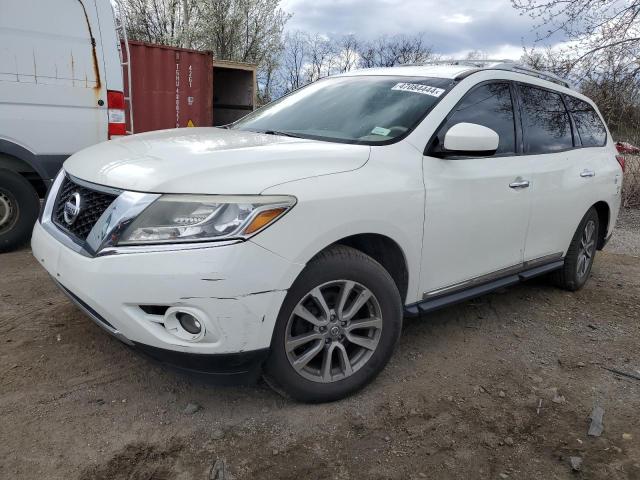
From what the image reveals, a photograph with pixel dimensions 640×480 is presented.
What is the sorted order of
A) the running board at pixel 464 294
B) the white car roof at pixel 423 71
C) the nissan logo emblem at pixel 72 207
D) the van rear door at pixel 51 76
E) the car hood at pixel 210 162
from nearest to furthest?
the car hood at pixel 210 162
the nissan logo emblem at pixel 72 207
the running board at pixel 464 294
the white car roof at pixel 423 71
the van rear door at pixel 51 76

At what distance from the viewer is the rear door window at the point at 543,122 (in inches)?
146

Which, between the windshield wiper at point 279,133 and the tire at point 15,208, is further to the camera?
the tire at point 15,208

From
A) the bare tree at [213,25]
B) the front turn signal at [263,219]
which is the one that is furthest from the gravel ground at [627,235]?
the bare tree at [213,25]

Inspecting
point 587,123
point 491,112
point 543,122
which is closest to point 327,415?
point 491,112

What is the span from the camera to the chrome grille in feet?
7.64

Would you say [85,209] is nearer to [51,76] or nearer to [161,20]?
[51,76]

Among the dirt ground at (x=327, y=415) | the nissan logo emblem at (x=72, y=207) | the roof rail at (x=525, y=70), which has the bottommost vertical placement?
the dirt ground at (x=327, y=415)

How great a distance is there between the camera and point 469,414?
264 cm

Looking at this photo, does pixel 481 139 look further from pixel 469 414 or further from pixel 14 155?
pixel 14 155

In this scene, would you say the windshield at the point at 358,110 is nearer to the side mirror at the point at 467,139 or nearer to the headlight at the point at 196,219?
the side mirror at the point at 467,139

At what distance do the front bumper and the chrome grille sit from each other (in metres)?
0.18

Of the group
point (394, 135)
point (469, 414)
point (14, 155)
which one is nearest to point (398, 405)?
point (469, 414)

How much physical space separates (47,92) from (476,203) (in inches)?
154

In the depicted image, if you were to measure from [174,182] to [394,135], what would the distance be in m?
1.26
